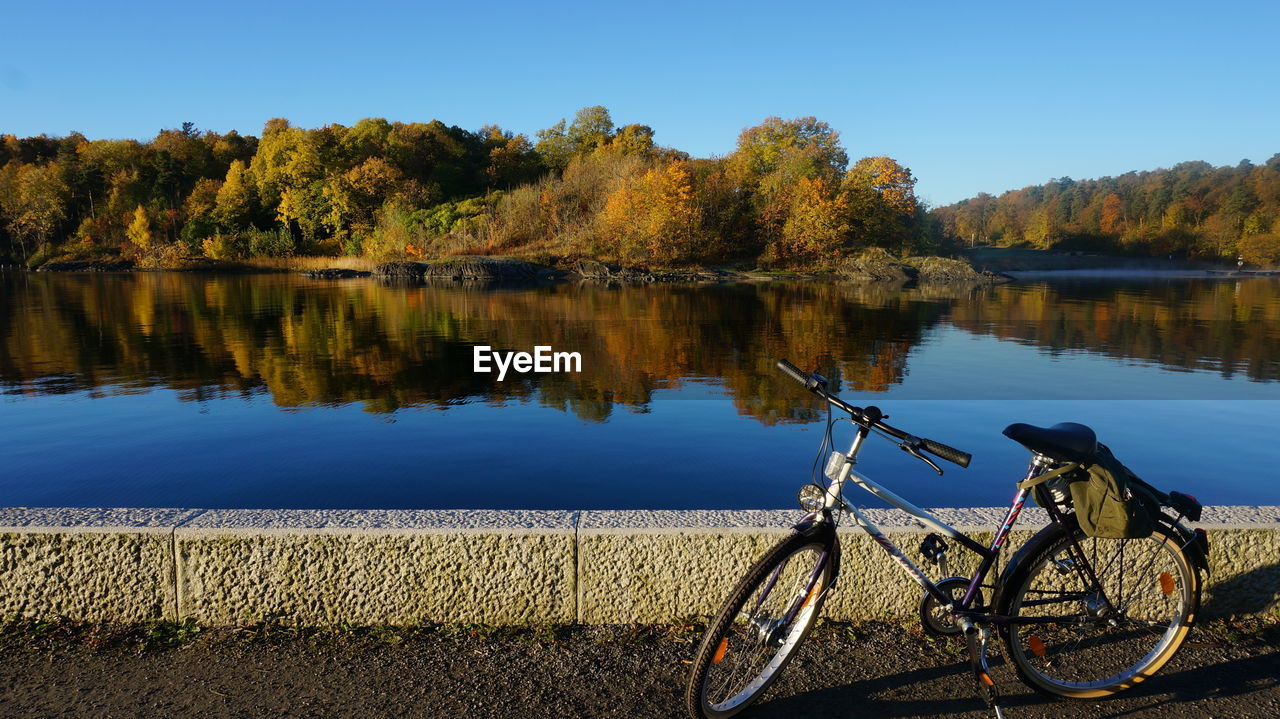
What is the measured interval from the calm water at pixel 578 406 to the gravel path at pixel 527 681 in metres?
3.08

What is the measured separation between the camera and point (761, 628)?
120 inches

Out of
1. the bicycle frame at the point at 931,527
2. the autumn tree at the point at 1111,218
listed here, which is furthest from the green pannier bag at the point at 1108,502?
the autumn tree at the point at 1111,218

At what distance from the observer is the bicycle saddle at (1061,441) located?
291cm

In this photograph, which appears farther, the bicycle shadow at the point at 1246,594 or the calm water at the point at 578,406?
the calm water at the point at 578,406

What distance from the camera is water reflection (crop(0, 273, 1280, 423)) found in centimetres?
1228

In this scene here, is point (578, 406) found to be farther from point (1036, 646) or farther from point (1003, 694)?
point (1036, 646)

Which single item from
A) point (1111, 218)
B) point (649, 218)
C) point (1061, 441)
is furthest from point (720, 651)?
point (1111, 218)

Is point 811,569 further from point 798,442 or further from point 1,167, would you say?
point 1,167

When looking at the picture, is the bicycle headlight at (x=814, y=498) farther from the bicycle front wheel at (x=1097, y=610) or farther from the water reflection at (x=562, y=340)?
the water reflection at (x=562, y=340)

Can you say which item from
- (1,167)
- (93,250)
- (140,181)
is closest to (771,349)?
(93,250)

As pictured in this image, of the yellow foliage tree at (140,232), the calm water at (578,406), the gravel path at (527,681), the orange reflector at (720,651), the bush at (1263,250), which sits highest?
the yellow foliage tree at (140,232)

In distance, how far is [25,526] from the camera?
11.3 ft
